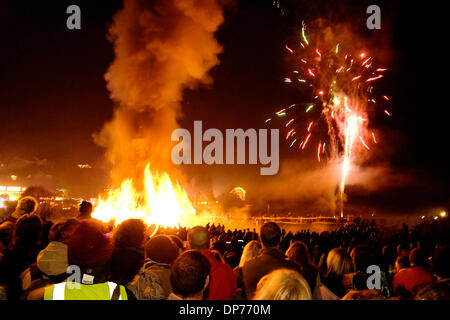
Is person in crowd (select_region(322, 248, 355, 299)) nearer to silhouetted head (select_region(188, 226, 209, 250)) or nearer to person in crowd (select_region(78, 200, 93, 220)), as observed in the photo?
silhouetted head (select_region(188, 226, 209, 250))

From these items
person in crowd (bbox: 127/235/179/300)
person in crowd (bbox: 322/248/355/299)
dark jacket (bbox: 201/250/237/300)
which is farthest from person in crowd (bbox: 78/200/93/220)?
person in crowd (bbox: 322/248/355/299)

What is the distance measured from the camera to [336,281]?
3562 mm

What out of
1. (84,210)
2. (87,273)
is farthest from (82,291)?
(84,210)

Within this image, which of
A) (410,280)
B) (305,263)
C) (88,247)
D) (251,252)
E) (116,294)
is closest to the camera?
(116,294)

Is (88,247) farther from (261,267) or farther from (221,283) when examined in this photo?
(261,267)

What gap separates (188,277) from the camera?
241 cm

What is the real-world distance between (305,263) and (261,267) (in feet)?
2.36

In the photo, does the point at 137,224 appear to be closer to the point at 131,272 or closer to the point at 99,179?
the point at 131,272

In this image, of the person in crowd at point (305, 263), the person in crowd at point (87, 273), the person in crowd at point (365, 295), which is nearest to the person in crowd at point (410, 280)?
the person in crowd at point (305, 263)

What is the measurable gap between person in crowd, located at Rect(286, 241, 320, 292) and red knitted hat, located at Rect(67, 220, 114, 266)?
80.1 inches

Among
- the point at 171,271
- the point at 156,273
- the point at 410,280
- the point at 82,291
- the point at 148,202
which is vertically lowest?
the point at 148,202

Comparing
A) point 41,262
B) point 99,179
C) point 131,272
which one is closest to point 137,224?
point 131,272

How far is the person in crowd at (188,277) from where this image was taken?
7.90 feet
